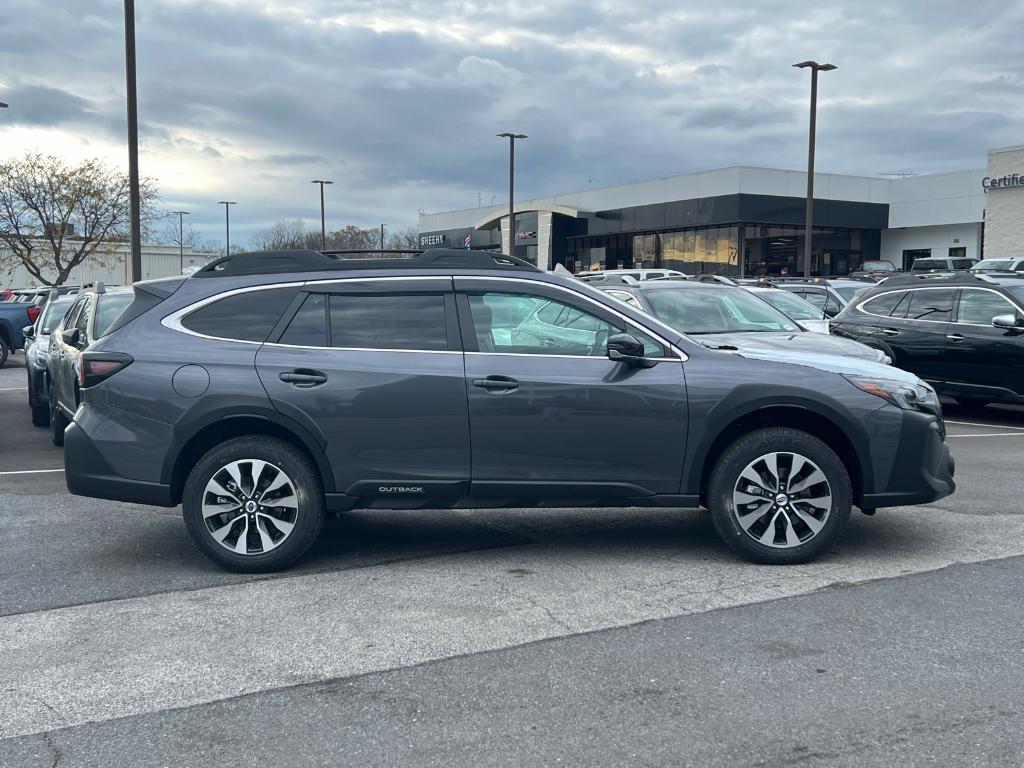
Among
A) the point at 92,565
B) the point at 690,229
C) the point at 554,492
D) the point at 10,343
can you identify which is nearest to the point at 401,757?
the point at 554,492

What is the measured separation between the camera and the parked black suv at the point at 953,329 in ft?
38.9

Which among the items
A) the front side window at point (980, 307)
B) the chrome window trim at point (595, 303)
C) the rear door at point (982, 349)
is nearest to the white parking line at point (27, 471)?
the chrome window trim at point (595, 303)

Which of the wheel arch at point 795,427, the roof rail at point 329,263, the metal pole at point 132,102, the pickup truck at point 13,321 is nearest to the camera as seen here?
the wheel arch at point 795,427

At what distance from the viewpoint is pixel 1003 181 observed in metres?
40.1

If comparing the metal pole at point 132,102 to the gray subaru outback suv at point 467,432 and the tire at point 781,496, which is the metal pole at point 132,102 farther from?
the tire at point 781,496

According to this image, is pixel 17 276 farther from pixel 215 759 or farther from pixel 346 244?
pixel 215 759

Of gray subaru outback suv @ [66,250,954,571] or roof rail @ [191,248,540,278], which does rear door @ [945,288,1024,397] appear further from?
roof rail @ [191,248,540,278]

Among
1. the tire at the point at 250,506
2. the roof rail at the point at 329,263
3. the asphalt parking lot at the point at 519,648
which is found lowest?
the asphalt parking lot at the point at 519,648

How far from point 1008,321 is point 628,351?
780 centimetres

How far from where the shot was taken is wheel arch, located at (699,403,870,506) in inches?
227

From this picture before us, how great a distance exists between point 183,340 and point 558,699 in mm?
3159

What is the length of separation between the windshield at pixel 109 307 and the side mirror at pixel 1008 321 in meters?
9.66

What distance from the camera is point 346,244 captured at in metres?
91.2

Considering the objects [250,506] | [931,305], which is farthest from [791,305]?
[250,506]
